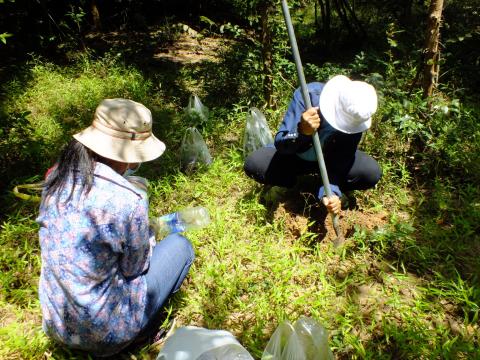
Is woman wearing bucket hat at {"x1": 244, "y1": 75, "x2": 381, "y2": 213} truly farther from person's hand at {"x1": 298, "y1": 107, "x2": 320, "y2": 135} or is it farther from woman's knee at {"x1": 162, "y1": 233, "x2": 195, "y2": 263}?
woman's knee at {"x1": 162, "y1": 233, "x2": 195, "y2": 263}

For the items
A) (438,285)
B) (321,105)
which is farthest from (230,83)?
(438,285)

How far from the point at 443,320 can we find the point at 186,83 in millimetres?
4145

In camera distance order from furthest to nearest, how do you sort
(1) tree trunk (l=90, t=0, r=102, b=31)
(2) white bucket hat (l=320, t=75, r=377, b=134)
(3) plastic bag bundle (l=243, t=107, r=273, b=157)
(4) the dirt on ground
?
(1) tree trunk (l=90, t=0, r=102, b=31), (3) plastic bag bundle (l=243, t=107, r=273, b=157), (4) the dirt on ground, (2) white bucket hat (l=320, t=75, r=377, b=134)

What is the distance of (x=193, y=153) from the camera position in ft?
11.4

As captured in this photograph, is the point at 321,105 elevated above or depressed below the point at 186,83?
above

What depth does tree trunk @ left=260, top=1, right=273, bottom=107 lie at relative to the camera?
3570 millimetres

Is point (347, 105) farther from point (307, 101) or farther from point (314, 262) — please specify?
point (314, 262)

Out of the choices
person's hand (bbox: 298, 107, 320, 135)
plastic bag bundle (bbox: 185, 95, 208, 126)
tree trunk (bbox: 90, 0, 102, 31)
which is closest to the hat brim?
person's hand (bbox: 298, 107, 320, 135)

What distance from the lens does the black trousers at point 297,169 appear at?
274 cm

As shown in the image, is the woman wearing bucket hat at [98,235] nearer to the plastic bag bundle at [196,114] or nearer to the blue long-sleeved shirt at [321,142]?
the blue long-sleeved shirt at [321,142]

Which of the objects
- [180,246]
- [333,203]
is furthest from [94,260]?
[333,203]

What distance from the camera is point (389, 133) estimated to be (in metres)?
3.39

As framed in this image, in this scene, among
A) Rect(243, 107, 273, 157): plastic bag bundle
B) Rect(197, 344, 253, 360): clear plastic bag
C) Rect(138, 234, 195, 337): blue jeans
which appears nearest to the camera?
Rect(197, 344, 253, 360): clear plastic bag

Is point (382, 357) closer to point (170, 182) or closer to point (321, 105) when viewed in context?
point (321, 105)
